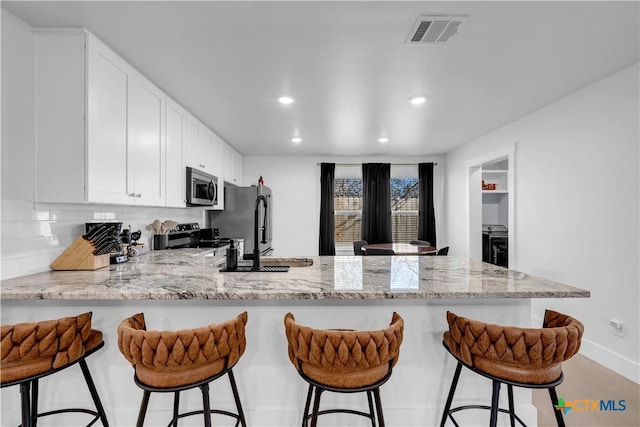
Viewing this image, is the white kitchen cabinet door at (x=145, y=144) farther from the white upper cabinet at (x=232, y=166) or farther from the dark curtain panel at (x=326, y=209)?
the dark curtain panel at (x=326, y=209)

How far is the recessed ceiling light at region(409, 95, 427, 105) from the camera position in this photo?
2.98 metres

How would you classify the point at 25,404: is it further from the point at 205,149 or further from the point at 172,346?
the point at 205,149

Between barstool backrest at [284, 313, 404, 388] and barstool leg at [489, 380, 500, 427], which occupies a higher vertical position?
barstool backrest at [284, 313, 404, 388]

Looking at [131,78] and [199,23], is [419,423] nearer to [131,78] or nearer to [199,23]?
[199,23]

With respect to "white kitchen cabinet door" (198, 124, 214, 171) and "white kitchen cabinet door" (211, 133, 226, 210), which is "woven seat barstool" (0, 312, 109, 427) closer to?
"white kitchen cabinet door" (198, 124, 214, 171)

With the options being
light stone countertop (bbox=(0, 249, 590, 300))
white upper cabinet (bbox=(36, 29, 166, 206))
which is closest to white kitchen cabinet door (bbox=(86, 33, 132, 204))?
white upper cabinet (bbox=(36, 29, 166, 206))

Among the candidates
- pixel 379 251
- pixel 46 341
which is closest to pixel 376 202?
pixel 379 251

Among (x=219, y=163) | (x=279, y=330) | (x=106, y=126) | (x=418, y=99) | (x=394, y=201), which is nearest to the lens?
(x=279, y=330)

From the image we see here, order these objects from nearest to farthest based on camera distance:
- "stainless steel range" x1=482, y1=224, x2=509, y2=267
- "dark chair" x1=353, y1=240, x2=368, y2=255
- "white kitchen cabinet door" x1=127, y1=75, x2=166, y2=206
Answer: "white kitchen cabinet door" x1=127, y1=75, x2=166, y2=206
"dark chair" x1=353, y1=240, x2=368, y2=255
"stainless steel range" x1=482, y1=224, x2=509, y2=267

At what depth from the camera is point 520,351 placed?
1268mm

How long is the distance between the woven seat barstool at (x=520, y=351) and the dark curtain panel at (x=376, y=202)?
4524 millimetres

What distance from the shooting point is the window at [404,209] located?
243 inches

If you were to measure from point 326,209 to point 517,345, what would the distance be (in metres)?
4.77

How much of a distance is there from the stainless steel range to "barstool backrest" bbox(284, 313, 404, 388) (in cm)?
458
